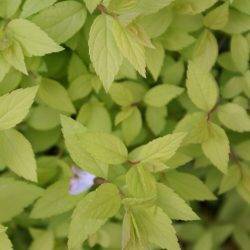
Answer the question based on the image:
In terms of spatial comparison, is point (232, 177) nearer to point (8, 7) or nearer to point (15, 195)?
point (15, 195)

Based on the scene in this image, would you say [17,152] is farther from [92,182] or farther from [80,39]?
[80,39]

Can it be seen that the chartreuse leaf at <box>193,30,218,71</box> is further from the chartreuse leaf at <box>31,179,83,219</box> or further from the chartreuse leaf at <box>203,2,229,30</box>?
the chartreuse leaf at <box>31,179,83,219</box>

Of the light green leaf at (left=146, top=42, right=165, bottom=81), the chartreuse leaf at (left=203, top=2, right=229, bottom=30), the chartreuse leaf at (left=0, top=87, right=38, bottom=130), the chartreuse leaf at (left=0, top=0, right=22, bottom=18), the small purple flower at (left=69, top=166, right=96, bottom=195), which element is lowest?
the small purple flower at (left=69, top=166, right=96, bottom=195)

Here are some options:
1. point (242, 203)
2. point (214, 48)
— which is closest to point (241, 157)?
point (214, 48)

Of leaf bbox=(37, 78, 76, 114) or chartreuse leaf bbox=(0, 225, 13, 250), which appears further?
leaf bbox=(37, 78, 76, 114)

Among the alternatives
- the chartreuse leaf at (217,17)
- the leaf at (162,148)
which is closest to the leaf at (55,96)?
the leaf at (162,148)

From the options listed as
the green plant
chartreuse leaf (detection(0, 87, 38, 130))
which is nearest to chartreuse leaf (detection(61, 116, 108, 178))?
the green plant
